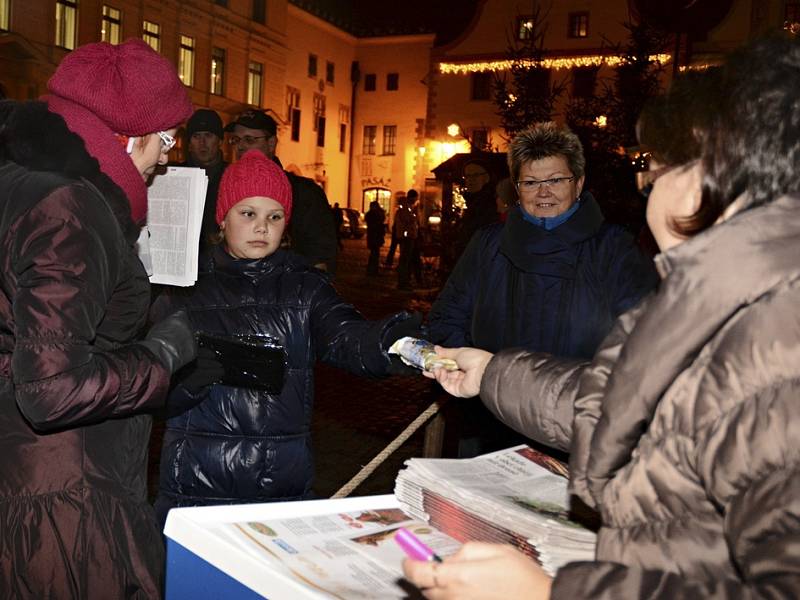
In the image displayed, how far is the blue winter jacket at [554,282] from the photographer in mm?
3449

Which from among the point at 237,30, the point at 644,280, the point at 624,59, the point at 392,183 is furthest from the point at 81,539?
the point at 392,183

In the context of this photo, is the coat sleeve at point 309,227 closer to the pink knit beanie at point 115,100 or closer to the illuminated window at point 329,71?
the pink knit beanie at point 115,100

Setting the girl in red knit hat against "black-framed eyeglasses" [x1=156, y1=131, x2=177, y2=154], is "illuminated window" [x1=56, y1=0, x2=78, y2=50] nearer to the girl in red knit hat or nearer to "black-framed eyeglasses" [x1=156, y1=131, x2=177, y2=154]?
the girl in red knit hat

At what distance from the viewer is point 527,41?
27.0ft

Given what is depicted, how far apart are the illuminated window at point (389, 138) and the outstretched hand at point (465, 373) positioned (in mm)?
48180

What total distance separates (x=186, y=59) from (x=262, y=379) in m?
32.9

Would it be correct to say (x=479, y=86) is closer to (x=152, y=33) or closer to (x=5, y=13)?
(x=152, y=33)

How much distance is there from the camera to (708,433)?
1.06 meters

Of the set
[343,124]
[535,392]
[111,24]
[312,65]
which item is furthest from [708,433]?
[343,124]

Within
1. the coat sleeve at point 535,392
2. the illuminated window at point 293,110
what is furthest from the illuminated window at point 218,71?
the coat sleeve at point 535,392

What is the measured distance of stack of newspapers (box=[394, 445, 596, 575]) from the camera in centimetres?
143

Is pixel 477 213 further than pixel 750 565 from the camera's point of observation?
Yes

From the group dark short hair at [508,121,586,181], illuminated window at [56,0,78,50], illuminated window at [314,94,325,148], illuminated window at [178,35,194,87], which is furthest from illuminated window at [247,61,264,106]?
dark short hair at [508,121,586,181]

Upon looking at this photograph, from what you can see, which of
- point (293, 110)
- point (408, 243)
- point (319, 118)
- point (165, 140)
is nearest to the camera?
point (165, 140)
